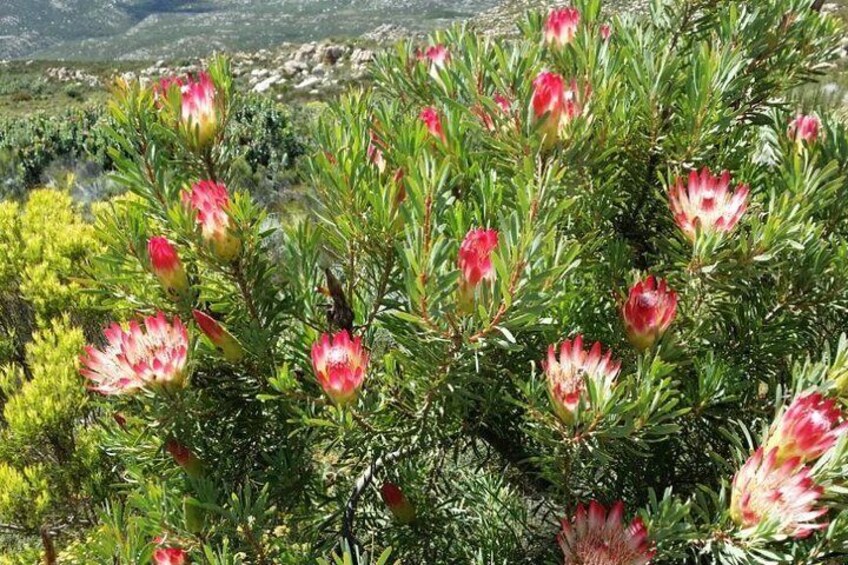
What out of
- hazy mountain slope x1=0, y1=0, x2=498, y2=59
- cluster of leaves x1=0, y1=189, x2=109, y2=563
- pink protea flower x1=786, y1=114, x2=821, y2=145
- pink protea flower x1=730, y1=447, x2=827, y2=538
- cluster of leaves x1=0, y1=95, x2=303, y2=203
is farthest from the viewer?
hazy mountain slope x1=0, y1=0, x2=498, y2=59

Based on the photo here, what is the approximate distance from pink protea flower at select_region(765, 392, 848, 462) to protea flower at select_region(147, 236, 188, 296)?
95 cm

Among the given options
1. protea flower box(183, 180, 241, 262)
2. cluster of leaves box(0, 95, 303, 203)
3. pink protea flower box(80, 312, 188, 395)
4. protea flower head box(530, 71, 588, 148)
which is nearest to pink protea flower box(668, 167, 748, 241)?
protea flower head box(530, 71, 588, 148)

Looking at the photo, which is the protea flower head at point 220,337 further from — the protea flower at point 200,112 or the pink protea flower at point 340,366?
the protea flower at point 200,112

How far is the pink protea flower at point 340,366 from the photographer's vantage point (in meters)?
0.94

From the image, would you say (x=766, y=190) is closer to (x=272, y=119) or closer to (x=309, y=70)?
(x=272, y=119)

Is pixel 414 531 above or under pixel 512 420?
under

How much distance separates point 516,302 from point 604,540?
1.42 feet

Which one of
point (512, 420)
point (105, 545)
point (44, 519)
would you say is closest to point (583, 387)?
point (512, 420)

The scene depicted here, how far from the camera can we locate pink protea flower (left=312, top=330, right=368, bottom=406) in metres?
0.94

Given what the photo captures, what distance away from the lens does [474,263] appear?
856 mm

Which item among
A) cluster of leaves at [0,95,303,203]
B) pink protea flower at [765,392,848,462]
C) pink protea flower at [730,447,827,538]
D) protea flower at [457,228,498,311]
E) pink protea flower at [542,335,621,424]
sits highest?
protea flower at [457,228,498,311]

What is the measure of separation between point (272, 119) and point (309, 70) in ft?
73.9

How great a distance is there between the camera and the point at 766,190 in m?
1.31

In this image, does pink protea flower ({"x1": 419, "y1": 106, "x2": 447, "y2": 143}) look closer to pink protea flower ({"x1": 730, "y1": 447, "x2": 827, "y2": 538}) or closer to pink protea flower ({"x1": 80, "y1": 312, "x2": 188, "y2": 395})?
pink protea flower ({"x1": 80, "y1": 312, "x2": 188, "y2": 395})
